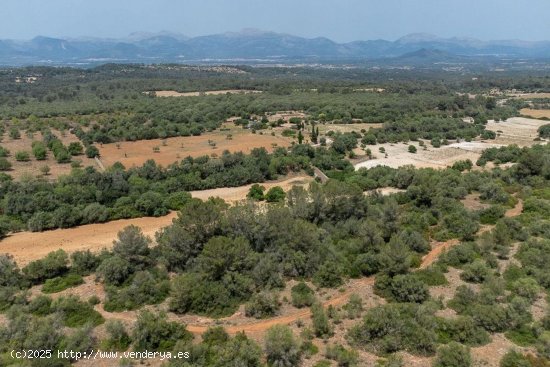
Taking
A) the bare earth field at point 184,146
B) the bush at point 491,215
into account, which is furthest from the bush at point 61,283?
the bare earth field at point 184,146

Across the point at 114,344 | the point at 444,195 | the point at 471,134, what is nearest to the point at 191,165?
the point at 444,195

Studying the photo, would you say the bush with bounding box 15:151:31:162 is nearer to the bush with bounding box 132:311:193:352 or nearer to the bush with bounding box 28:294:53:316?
the bush with bounding box 28:294:53:316

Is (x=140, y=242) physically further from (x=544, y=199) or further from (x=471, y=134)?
(x=471, y=134)

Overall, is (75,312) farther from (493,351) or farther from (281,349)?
(493,351)

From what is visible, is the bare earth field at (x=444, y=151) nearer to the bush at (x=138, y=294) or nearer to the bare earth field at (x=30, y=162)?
the bare earth field at (x=30, y=162)

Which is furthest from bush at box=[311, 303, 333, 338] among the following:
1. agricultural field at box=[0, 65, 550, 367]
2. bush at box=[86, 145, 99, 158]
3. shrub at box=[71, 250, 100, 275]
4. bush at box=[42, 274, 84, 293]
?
bush at box=[86, 145, 99, 158]

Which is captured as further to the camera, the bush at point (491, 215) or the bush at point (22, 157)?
the bush at point (22, 157)
